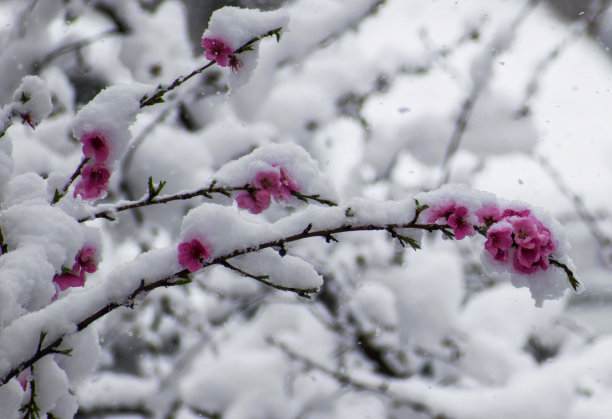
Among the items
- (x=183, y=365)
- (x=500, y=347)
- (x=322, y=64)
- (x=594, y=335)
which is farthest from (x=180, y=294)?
(x=594, y=335)

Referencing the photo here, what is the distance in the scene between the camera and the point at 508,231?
2.97 ft

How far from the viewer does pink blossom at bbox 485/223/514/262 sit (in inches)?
35.8

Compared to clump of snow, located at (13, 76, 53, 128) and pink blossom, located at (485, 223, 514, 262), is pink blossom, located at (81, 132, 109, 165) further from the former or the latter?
pink blossom, located at (485, 223, 514, 262)

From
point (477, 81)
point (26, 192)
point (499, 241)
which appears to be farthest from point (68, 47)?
point (499, 241)

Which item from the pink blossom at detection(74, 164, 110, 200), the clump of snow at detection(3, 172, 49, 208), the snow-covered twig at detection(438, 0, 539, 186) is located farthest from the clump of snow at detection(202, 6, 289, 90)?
the snow-covered twig at detection(438, 0, 539, 186)

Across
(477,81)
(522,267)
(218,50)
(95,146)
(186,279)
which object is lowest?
(477,81)

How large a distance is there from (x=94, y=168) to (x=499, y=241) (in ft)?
2.26

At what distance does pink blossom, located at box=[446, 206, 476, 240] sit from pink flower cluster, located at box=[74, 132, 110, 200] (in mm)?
585

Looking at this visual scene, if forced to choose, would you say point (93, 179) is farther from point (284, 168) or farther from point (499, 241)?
point (499, 241)

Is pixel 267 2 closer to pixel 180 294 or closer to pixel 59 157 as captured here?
pixel 59 157

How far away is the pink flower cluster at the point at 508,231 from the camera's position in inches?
36.0

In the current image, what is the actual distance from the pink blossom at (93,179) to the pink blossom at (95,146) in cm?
4

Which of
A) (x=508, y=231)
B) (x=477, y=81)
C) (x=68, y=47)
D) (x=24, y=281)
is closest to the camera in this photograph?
(x=24, y=281)

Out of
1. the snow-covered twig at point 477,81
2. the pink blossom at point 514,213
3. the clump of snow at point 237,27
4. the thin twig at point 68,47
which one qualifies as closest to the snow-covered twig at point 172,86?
the clump of snow at point 237,27
